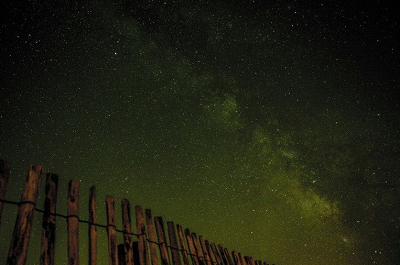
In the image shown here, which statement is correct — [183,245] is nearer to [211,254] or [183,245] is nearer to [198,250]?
[198,250]

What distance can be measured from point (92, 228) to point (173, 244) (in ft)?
4.40

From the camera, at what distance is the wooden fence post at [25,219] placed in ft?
6.21

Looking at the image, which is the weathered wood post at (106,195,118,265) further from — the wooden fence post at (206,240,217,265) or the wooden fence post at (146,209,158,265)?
the wooden fence post at (206,240,217,265)

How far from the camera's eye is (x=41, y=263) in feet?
6.64

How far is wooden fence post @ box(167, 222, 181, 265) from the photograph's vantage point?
341cm

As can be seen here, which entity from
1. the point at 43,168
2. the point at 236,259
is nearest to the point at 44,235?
the point at 43,168

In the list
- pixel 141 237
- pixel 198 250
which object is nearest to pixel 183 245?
pixel 198 250

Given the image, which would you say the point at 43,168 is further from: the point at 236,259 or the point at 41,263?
the point at 236,259

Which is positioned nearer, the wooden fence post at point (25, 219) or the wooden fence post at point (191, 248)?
the wooden fence post at point (25, 219)

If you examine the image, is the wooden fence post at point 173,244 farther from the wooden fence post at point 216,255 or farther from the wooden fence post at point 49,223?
the wooden fence post at point 49,223

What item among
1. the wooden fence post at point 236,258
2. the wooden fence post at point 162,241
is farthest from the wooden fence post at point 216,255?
the wooden fence post at point 162,241

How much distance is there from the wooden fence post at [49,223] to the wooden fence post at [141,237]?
100cm

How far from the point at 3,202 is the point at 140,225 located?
145 centimetres

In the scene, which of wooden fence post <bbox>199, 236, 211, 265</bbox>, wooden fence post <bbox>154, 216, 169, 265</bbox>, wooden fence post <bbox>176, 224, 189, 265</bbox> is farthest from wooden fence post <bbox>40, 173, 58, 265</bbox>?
wooden fence post <bbox>199, 236, 211, 265</bbox>
